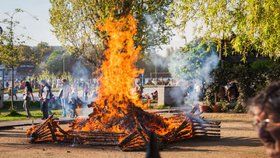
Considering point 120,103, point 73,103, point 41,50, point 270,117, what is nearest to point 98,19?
point 73,103

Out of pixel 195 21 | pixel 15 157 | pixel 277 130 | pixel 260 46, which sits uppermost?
pixel 195 21

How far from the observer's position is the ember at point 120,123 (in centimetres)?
1273

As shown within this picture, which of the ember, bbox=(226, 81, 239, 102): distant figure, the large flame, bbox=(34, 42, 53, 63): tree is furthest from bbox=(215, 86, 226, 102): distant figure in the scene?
bbox=(34, 42, 53, 63): tree

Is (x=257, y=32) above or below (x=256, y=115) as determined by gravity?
above

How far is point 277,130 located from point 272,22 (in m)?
10.3

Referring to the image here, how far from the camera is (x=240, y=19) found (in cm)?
1252

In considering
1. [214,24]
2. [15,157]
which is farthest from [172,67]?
[15,157]

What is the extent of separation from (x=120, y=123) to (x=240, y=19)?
4.57 m

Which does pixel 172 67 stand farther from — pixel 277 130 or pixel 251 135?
pixel 277 130

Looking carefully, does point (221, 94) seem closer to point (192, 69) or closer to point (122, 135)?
point (192, 69)

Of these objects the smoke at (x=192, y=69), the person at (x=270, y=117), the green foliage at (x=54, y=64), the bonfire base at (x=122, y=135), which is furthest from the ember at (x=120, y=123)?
the green foliage at (x=54, y=64)

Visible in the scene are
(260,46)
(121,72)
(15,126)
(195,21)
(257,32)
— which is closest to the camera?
(257,32)

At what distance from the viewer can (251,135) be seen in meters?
14.7

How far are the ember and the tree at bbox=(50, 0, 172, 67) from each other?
1177cm
